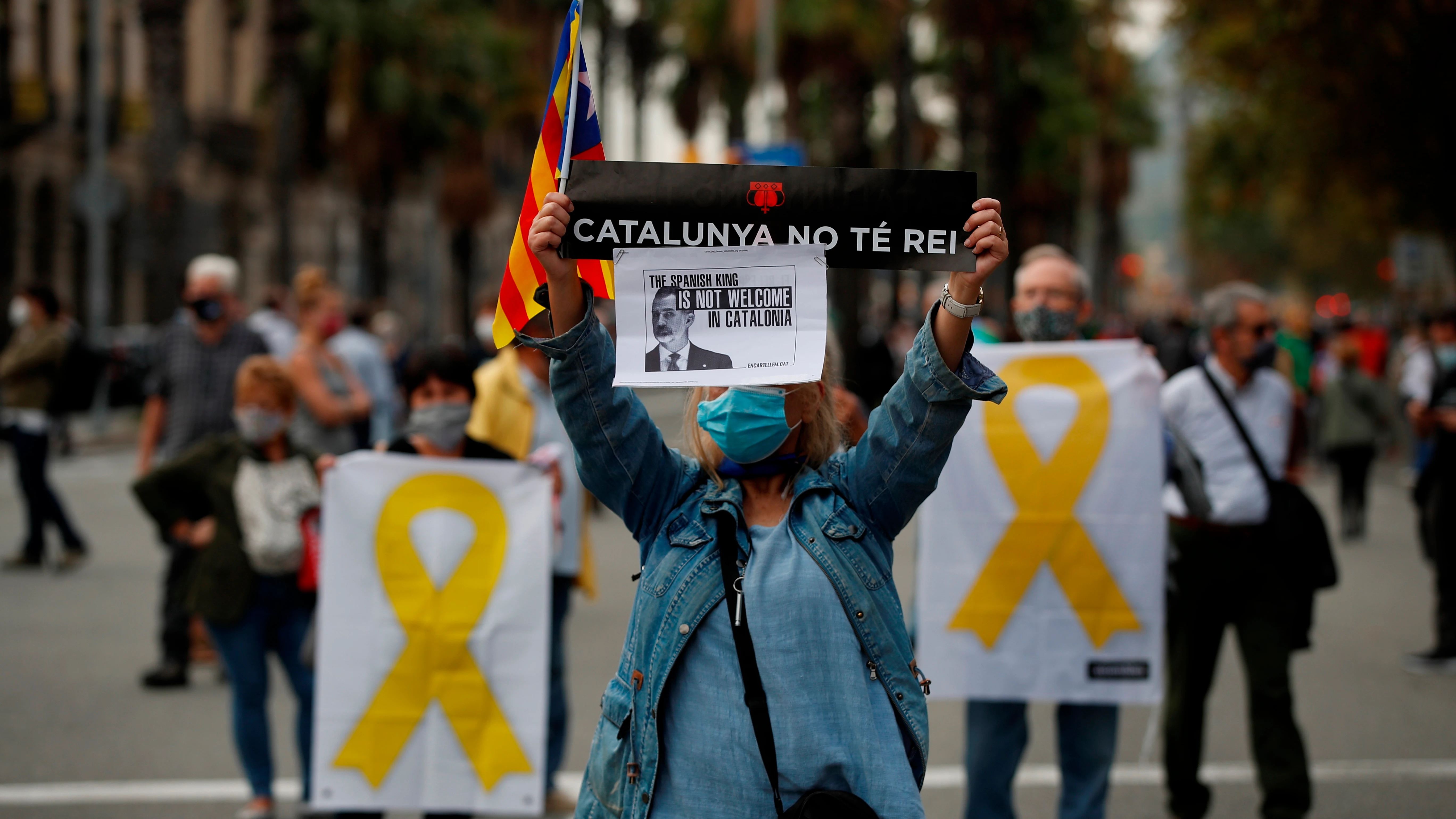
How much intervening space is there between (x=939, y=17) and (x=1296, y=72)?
15.9ft

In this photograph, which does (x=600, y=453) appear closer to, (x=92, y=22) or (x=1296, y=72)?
(x=1296, y=72)

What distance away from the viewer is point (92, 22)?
1049 inches

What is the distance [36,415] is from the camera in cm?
1095

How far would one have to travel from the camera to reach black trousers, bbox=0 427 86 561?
35.6 feet

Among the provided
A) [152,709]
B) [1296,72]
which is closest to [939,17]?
[1296,72]

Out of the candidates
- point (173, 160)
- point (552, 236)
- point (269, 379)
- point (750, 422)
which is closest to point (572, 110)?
point (552, 236)

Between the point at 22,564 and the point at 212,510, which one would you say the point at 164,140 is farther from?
the point at 212,510

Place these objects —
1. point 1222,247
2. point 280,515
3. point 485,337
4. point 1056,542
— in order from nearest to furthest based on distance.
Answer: point 1056,542
point 280,515
point 485,337
point 1222,247

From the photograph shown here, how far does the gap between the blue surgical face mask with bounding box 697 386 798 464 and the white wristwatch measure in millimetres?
357

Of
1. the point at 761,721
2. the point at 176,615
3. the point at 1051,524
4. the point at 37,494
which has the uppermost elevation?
the point at 1051,524

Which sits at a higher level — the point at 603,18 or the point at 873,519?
the point at 603,18

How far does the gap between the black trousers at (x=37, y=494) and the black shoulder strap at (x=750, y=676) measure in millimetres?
9385

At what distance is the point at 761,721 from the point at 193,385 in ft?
18.7

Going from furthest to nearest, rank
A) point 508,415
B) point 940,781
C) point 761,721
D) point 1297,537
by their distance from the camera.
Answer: point 508,415, point 940,781, point 1297,537, point 761,721
